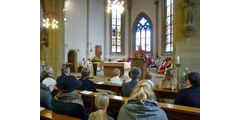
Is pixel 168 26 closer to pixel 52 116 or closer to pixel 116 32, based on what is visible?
pixel 116 32

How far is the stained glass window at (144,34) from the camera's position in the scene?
18016 millimetres

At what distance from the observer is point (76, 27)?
51.0ft

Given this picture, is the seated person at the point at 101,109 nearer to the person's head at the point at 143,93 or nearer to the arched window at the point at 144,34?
the person's head at the point at 143,93

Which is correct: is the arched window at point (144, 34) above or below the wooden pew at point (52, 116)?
above

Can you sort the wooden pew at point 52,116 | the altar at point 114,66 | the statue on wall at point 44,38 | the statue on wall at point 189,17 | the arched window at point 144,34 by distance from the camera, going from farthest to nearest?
1. the arched window at point 144,34
2. the statue on wall at point 44,38
3. the altar at point 114,66
4. the statue on wall at point 189,17
5. the wooden pew at point 52,116

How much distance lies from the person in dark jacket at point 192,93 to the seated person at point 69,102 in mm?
1475

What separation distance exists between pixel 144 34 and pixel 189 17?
40.3 feet

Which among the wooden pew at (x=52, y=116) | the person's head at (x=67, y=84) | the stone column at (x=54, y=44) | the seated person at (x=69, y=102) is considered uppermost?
the stone column at (x=54, y=44)

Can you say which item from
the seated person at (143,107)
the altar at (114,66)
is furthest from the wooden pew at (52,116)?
the altar at (114,66)

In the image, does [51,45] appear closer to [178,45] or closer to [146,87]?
[178,45]

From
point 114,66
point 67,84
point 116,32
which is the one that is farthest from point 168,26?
point 67,84

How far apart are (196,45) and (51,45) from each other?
8.67 m

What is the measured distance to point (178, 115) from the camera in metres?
2.41

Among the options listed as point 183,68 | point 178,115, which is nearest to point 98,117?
point 178,115
